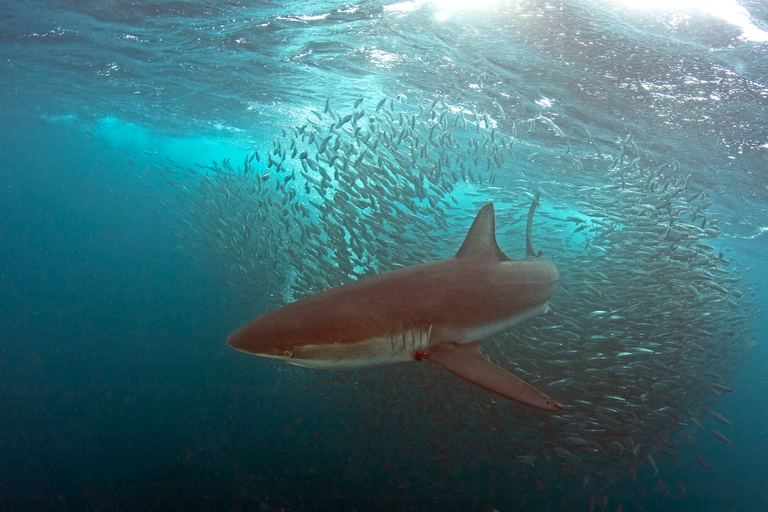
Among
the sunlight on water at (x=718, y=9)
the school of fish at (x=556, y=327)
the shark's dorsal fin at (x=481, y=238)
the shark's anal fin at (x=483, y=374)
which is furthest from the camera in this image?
the sunlight on water at (x=718, y=9)

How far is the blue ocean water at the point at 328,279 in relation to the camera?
24.4ft

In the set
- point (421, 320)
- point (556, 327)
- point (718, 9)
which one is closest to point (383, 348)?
point (421, 320)

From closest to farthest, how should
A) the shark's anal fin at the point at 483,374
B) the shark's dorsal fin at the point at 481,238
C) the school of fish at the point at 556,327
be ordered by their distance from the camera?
the shark's anal fin at the point at 483,374 < the shark's dorsal fin at the point at 481,238 < the school of fish at the point at 556,327

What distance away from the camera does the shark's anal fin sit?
216cm

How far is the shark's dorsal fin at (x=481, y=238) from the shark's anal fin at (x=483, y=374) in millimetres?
907

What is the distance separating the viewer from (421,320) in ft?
8.66

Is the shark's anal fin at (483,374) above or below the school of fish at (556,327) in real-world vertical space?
above

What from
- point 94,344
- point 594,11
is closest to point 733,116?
point 594,11

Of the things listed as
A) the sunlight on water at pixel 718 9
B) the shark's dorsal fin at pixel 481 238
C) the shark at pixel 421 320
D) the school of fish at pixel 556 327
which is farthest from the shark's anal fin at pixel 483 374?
the sunlight on water at pixel 718 9

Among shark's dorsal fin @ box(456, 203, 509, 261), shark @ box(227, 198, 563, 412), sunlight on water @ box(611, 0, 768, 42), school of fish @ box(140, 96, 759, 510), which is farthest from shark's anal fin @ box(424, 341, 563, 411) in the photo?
sunlight on water @ box(611, 0, 768, 42)

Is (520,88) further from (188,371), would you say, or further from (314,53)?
(188,371)

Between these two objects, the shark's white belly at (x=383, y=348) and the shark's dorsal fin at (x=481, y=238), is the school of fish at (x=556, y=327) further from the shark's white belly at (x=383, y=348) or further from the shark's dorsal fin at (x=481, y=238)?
the shark's white belly at (x=383, y=348)

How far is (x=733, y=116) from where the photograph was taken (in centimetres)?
1030

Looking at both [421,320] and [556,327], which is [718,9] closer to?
[556,327]
